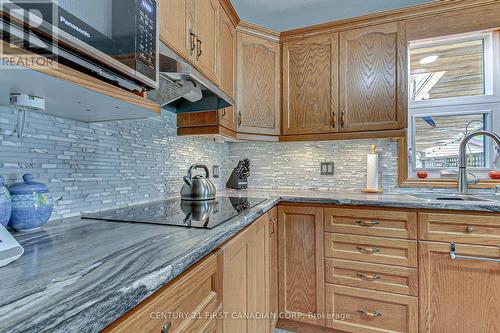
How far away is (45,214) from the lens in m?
0.78

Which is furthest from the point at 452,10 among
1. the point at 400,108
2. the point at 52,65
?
the point at 52,65

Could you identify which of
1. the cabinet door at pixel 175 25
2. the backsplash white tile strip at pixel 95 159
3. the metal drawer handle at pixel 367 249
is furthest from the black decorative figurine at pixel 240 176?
the cabinet door at pixel 175 25

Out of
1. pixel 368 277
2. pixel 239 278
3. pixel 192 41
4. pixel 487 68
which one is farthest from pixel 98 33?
pixel 487 68

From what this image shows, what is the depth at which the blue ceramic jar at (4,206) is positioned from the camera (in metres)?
0.67

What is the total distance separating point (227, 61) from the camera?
1792 mm

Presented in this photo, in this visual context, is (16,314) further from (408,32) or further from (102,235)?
(408,32)

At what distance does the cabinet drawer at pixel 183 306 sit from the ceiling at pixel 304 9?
1993mm

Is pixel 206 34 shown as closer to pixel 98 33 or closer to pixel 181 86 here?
pixel 181 86

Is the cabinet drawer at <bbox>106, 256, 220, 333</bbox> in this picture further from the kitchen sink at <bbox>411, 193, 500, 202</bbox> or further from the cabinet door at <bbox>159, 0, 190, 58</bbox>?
the kitchen sink at <bbox>411, 193, 500, 202</bbox>

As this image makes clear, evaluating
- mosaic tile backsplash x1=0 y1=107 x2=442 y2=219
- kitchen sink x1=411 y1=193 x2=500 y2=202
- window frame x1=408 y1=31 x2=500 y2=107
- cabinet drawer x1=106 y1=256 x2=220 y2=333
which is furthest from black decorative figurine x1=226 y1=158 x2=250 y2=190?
window frame x1=408 y1=31 x2=500 y2=107

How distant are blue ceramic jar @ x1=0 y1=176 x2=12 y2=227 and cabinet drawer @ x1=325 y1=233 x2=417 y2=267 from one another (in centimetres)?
152

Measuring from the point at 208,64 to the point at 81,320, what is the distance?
1408mm

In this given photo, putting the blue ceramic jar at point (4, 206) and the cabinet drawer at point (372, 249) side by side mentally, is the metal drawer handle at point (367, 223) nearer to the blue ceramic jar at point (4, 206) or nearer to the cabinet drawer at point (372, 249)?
the cabinet drawer at point (372, 249)

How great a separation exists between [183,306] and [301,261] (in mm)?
1226
